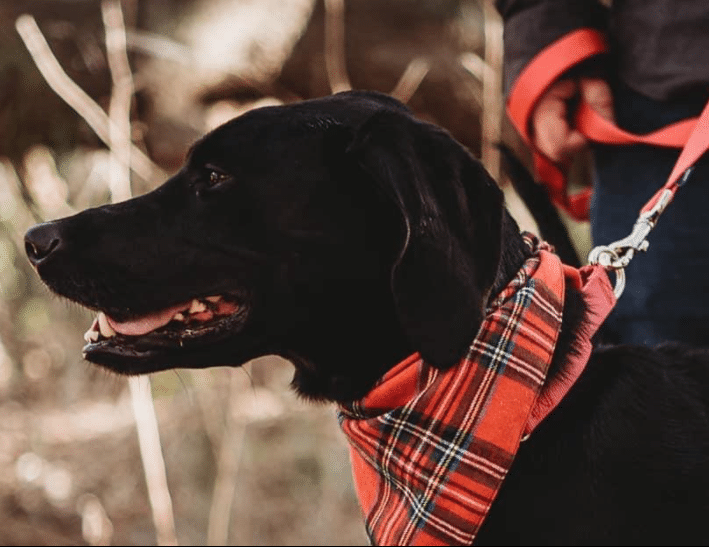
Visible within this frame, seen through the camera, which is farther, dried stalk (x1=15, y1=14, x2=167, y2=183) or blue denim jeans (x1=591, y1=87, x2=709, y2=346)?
dried stalk (x1=15, y1=14, x2=167, y2=183)

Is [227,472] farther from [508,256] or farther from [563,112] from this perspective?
[508,256]

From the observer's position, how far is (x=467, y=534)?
1614 mm

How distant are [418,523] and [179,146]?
8.08 feet

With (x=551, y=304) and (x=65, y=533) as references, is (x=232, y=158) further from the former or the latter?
(x=65, y=533)

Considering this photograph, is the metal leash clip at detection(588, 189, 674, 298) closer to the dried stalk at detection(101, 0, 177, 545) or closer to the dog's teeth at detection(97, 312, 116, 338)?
the dog's teeth at detection(97, 312, 116, 338)

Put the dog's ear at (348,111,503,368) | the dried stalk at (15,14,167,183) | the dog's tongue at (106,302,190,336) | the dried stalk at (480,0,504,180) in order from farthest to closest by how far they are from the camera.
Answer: the dried stalk at (480,0,504,180)
the dried stalk at (15,14,167,183)
the dog's tongue at (106,302,190,336)
the dog's ear at (348,111,503,368)

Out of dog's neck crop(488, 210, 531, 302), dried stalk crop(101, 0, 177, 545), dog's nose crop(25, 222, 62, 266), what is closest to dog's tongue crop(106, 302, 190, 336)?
dog's nose crop(25, 222, 62, 266)

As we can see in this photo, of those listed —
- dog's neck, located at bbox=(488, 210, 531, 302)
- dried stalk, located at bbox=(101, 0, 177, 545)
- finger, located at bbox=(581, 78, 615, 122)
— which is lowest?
dried stalk, located at bbox=(101, 0, 177, 545)

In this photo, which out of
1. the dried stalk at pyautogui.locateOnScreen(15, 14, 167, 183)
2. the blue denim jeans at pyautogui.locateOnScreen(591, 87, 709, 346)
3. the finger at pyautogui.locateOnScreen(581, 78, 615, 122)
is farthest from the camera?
the dried stalk at pyautogui.locateOnScreen(15, 14, 167, 183)

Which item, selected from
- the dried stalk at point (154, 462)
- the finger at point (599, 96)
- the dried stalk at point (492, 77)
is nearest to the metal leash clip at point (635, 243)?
the finger at point (599, 96)

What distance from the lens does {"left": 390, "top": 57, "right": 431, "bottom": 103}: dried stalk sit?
3.65 meters

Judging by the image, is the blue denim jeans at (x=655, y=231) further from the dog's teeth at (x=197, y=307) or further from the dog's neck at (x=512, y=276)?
the dog's teeth at (x=197, y=307)

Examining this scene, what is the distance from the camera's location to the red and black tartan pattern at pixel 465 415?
5.23 feet

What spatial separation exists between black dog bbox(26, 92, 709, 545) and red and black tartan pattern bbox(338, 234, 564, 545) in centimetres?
5
